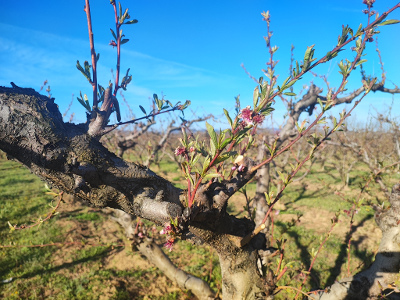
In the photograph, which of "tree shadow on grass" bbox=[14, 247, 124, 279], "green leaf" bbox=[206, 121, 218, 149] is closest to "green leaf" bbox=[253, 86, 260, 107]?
"green leaf" bbox=[206, 121, 218, 149]

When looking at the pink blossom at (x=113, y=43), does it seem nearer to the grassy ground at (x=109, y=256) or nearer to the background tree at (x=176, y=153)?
the background tree at (x=176, y=153)

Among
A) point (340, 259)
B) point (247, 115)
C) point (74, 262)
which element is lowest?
point (74, 262)

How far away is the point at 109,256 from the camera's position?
466 centimetres

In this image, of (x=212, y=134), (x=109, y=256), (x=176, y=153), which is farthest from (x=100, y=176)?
(x=109, y=256)

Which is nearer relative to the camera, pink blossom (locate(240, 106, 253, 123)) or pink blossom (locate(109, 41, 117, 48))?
pink blossom (locate(240, 106, 253, 123))

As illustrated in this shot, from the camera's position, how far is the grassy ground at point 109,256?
11.8 feet

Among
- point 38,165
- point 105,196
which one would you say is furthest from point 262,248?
point 38,165

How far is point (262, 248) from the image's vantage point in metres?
1.92

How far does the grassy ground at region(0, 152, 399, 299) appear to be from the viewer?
11.8ft

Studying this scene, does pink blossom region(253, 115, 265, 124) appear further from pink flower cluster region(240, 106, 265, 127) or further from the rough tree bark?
the rough tree bark

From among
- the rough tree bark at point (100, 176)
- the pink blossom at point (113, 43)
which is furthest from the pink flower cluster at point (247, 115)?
the pink blossom at point (113, 43)

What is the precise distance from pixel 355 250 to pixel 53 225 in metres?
6.91

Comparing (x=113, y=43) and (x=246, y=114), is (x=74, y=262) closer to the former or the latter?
(x=113, y=43)

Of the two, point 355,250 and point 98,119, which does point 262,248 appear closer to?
point 98,119
